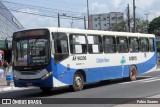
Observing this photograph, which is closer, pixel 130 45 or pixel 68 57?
pixel 68 57

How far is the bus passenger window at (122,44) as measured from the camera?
23062mm

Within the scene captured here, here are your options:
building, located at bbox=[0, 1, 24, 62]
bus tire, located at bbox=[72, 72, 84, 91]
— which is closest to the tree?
building, located at bbox=[0, 1, 24, 62]

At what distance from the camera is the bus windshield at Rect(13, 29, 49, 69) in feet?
57.5

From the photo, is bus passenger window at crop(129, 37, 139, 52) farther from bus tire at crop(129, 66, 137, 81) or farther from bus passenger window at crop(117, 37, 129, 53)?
bus tire at crop(129, 66, 137, 81)

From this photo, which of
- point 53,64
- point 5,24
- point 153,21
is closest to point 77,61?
point 53,64

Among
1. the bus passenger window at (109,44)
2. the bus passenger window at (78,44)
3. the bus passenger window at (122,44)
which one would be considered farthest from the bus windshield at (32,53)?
the bus passenger window at (122,44)

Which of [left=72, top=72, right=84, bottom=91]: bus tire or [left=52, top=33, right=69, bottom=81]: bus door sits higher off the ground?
[left=52, top=33, right=69, bottom=81]: bus door

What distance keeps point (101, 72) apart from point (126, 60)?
10.1 feet

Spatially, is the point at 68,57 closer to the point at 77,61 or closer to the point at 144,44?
the point at 77,61

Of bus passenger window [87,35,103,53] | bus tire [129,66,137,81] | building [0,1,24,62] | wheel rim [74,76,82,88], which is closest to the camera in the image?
wheel rim [74,76,82,88]

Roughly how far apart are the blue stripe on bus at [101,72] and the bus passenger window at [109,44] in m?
0.94

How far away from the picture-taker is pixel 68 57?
18547mm

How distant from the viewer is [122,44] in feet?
76.8

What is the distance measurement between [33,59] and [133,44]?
8.78m
